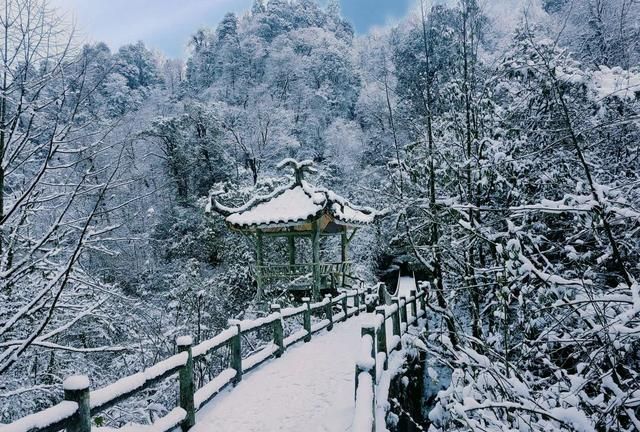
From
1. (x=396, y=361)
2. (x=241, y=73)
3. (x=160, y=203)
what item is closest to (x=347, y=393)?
(x=396, y=361)

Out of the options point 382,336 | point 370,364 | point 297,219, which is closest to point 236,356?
point 382,336

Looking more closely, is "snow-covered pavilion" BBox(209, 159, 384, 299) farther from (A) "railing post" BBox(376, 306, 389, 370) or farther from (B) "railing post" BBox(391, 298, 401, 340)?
(A) "railing post" BBox(376, 306, 389, 370)

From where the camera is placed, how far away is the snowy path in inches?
182

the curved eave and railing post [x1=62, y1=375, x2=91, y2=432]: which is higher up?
the curved eave

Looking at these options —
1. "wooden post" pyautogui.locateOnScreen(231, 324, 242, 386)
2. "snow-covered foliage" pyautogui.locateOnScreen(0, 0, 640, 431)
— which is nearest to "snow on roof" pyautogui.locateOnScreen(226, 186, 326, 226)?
"snow-covered foliage" pyautogui.locateOnScreen(0, 0, 640, 431)

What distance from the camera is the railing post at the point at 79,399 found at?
9.34ft

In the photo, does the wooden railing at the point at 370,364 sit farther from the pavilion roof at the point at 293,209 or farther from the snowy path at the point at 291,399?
the pavilion roof at the point at 293,209

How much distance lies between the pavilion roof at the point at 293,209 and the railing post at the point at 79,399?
9499 mm

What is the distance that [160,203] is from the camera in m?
29.1

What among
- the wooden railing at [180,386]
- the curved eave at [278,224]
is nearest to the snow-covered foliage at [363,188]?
the wooden railing at [180,386]

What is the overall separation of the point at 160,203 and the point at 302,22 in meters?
30.9

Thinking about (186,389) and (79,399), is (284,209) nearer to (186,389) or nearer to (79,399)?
(186,389)

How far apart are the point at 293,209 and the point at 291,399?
8.19 meters

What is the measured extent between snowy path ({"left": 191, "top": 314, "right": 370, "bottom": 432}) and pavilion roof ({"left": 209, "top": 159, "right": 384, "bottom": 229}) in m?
5.15
